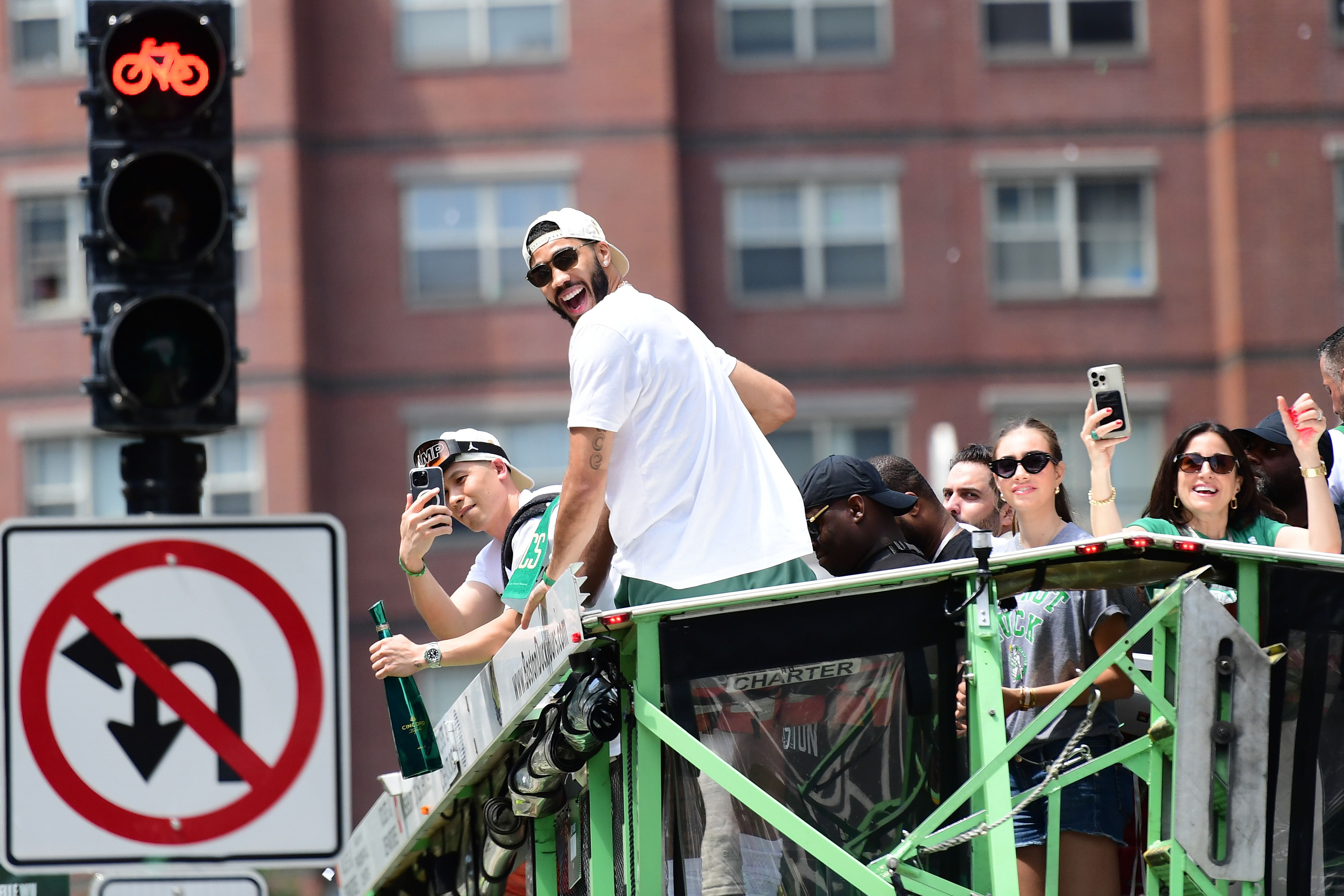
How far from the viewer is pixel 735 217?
27406 mm

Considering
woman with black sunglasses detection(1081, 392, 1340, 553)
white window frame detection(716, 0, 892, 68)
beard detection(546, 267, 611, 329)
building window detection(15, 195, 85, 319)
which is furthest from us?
white window frame detection(716, 0, 892, 68)

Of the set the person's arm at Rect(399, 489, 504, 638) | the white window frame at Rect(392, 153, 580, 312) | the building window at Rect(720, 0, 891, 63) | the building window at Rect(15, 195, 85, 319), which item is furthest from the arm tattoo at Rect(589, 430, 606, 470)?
the building window at Rect(15, 195, 85, 319)

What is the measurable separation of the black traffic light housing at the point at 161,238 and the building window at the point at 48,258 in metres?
22.8

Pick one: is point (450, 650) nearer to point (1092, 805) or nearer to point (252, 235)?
point (1092, 805)

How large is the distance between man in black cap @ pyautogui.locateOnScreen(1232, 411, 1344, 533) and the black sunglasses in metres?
2.52

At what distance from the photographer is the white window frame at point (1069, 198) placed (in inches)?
1081

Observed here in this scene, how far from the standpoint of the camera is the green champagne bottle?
577cm

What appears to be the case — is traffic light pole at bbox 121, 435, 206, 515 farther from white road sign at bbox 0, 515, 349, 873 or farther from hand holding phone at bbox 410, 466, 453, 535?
hand holding phone at bbox 410, 466, 453, 535

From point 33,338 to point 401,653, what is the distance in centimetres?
2295

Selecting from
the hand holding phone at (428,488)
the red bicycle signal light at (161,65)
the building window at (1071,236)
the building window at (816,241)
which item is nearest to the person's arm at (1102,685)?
the hand holding phone at (428,488)

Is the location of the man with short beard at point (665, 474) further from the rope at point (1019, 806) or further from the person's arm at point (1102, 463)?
the person's arm at point (1102, 463)

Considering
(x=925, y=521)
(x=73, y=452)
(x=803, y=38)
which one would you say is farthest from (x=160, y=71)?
(x=803, y=38)

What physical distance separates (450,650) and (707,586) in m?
1.09

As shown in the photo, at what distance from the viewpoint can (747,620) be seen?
4.42 m
